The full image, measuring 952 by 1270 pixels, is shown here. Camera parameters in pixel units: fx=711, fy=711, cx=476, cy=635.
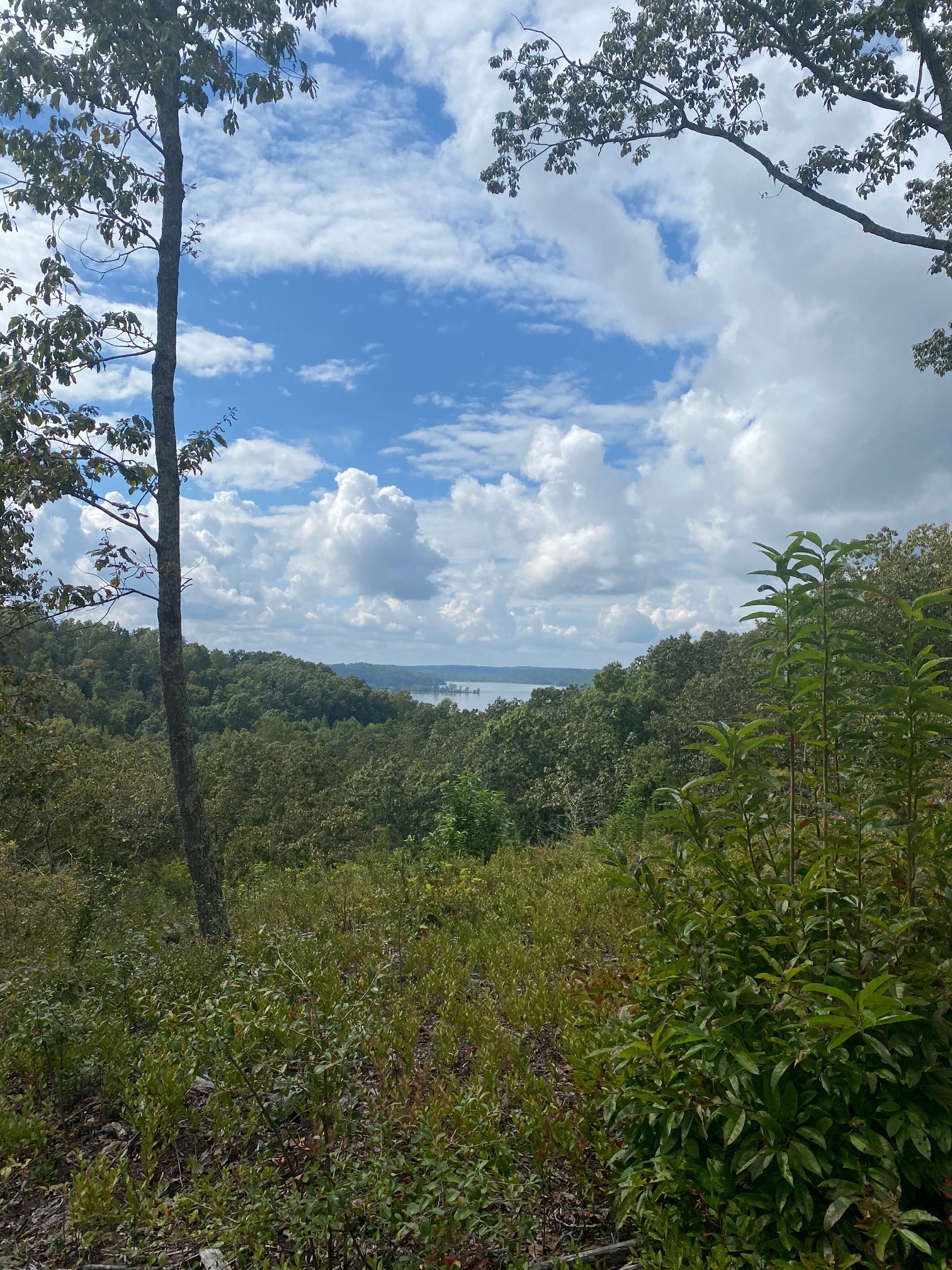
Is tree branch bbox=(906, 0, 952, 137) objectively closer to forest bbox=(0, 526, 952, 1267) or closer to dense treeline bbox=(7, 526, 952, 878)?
dense treeline bbox=(7, 526, 952, 878)

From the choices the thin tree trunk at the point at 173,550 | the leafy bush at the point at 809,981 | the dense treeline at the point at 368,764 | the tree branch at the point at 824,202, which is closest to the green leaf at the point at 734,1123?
the leafy bush at the point at 809,981

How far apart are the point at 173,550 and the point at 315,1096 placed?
16.8 feet

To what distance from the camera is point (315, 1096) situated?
2.65 metres

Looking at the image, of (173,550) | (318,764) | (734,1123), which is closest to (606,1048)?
(734,1123)

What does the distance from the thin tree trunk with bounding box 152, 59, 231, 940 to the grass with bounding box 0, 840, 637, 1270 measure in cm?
52

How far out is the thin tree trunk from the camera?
6.34m

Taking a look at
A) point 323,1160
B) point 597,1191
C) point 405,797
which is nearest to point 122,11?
point 323,1160

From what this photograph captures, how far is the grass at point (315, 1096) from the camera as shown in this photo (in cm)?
252

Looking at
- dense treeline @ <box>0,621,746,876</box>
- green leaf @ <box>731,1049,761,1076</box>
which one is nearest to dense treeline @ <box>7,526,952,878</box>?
dense treeline @ <box>0,621,746,876</box>

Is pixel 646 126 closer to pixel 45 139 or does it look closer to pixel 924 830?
pixel 45 139

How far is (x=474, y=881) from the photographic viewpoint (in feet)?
24.3

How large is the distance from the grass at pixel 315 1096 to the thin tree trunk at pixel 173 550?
0.52 metres

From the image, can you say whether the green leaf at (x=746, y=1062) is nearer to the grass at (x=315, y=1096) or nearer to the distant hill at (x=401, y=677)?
the grass at (x=315, y=1096)

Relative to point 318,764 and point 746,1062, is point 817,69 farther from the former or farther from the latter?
point 318,764
